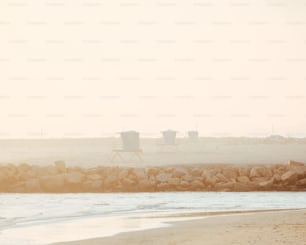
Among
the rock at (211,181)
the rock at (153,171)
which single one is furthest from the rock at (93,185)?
the rock at (211,181)

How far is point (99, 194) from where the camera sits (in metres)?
26.7

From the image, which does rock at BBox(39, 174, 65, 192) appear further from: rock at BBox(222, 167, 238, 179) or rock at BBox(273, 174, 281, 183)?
rock at BBox(273, 174, 281, 183)

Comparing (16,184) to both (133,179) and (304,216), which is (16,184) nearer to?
(133,179)

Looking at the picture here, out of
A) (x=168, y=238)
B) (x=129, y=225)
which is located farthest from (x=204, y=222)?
(x=168, y=238)

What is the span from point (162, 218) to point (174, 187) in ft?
33.8

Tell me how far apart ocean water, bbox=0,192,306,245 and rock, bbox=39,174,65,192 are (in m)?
1.73

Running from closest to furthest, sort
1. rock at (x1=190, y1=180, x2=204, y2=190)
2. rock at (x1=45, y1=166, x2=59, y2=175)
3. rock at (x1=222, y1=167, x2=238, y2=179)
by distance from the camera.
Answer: rock at (x1=190, y1=180, x2=204, y2=190), rock at (x1=222, y1=167, x2=238, y2=179), rock at (x1=45, y1=166, x2=59, y2=175)

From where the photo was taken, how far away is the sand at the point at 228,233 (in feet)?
40.8

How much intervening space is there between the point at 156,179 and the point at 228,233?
49.4 ft

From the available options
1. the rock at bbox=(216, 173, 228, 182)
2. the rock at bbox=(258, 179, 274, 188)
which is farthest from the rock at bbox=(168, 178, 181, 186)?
the rock at bbox=(258, 179, 274, 188)

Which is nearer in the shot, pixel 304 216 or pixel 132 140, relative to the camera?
pixel 304 216

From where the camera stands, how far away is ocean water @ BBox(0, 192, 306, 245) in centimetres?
1503

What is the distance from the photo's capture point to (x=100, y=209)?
808 inches

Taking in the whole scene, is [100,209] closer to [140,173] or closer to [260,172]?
[140,173]
